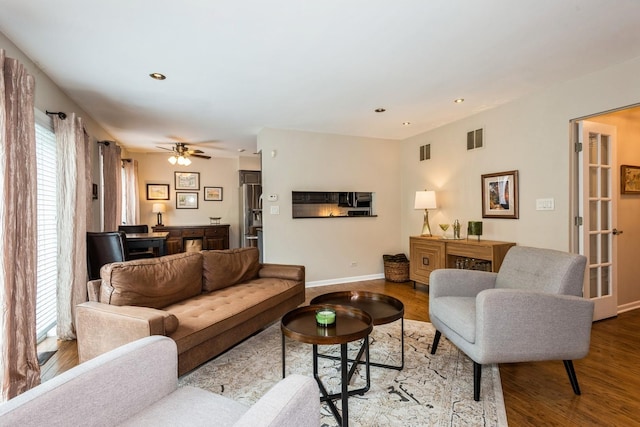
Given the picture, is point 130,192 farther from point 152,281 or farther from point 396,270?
point 396,270

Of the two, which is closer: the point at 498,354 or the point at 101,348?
the point at 498,354

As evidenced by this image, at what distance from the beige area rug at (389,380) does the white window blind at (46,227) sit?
6.01 feet

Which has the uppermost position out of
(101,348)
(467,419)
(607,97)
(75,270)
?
(607,97)

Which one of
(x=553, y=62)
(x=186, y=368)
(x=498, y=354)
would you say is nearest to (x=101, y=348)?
(x=186, y=368)

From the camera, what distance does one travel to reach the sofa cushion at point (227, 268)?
311 centimetres

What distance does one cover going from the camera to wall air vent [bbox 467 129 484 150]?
163 inches

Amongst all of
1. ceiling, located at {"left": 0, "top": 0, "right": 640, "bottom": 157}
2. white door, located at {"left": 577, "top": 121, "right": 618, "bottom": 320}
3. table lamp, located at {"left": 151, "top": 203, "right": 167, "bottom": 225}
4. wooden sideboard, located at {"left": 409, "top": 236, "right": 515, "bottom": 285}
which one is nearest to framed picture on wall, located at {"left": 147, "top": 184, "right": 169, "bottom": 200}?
table lamp, located at {"left": 151, "top": 203, "right": 167, "bottom": 225}

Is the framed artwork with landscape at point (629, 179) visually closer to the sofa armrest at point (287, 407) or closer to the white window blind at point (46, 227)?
the sofa armrest at point (287, 407)

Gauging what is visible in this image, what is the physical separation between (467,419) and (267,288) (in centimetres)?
199

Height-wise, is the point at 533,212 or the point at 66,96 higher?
the point at 66,96

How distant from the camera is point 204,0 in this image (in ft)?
6.18

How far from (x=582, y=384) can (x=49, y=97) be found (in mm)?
4975

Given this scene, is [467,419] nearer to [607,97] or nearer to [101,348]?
[101,348]

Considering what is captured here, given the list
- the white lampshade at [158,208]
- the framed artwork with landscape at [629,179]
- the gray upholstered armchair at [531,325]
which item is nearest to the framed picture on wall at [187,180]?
the white lampshade at [158,208]
